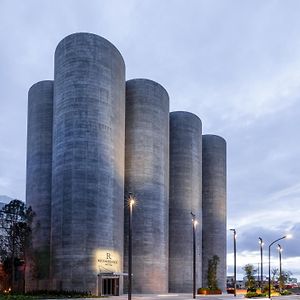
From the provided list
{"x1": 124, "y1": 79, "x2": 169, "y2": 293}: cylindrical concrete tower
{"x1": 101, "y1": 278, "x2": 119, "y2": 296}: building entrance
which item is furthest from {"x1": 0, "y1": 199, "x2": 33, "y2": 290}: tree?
{"x1": 124, "y1": 79, "x2": 169, "y2": 293}: cylindrical concrete tower

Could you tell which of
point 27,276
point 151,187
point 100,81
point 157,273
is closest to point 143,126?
point 151,187

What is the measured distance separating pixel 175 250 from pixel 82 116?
3742 cm

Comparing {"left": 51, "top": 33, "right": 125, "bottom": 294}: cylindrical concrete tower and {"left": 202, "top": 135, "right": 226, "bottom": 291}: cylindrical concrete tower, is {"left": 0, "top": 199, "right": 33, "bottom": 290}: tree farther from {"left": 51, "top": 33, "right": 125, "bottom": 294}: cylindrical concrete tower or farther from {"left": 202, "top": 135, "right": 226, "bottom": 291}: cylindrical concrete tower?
{"left": 202, "top": 135, "right": 226, "bottom": 291}: cylindrical concrete tower

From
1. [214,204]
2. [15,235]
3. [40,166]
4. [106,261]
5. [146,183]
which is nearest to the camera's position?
[15,235]

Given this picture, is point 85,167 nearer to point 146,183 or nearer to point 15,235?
point 15,235

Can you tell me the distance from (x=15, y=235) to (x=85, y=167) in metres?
12.9

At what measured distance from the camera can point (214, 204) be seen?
11981 centimetres

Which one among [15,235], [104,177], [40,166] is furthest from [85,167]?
[40,166]

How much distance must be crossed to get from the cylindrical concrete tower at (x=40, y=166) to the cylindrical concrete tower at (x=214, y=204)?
44958 mm

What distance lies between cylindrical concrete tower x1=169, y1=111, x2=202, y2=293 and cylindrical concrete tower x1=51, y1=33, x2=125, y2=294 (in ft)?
76.4

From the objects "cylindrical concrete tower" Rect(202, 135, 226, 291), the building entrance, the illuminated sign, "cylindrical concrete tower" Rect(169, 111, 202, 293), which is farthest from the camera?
"cylindrical concrete tower" Rect(202, 135, 226, 291)

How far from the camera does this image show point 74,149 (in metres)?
71.4

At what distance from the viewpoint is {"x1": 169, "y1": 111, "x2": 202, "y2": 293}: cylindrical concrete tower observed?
98.0m

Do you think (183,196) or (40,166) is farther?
(183,196)
